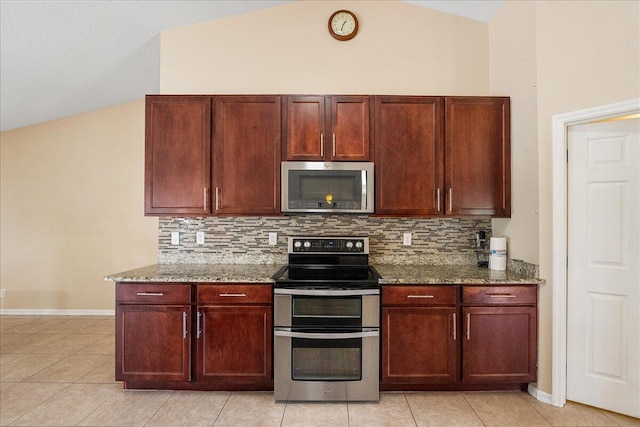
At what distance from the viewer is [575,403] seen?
2.56 m

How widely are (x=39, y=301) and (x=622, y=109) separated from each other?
6.43 m

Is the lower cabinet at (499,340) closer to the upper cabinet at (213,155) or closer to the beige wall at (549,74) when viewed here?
the beige wall at (549,74)

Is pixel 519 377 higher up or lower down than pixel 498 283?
lower down

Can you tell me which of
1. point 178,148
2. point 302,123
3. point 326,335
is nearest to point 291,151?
point 302,123

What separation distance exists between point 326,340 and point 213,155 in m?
1.68

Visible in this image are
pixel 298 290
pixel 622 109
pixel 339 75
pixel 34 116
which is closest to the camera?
pixel 622 109

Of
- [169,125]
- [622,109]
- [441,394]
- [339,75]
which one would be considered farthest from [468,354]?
[169,125]

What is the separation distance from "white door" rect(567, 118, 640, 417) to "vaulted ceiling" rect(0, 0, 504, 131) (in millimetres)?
1572

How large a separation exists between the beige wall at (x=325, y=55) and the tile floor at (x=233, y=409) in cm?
254

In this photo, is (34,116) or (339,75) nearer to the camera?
(339,75)

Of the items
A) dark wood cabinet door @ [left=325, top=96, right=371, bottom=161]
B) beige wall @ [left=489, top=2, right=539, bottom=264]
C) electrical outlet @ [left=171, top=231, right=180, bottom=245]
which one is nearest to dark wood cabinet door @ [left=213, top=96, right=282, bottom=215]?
dark wood cabinet door @ [left=325, top=96, right=371, bottom=161]

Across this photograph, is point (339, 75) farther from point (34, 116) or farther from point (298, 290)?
point (34, 116)

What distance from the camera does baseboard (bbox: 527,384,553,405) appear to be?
8.40ft

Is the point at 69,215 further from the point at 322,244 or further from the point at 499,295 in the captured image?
the point at 499,295
